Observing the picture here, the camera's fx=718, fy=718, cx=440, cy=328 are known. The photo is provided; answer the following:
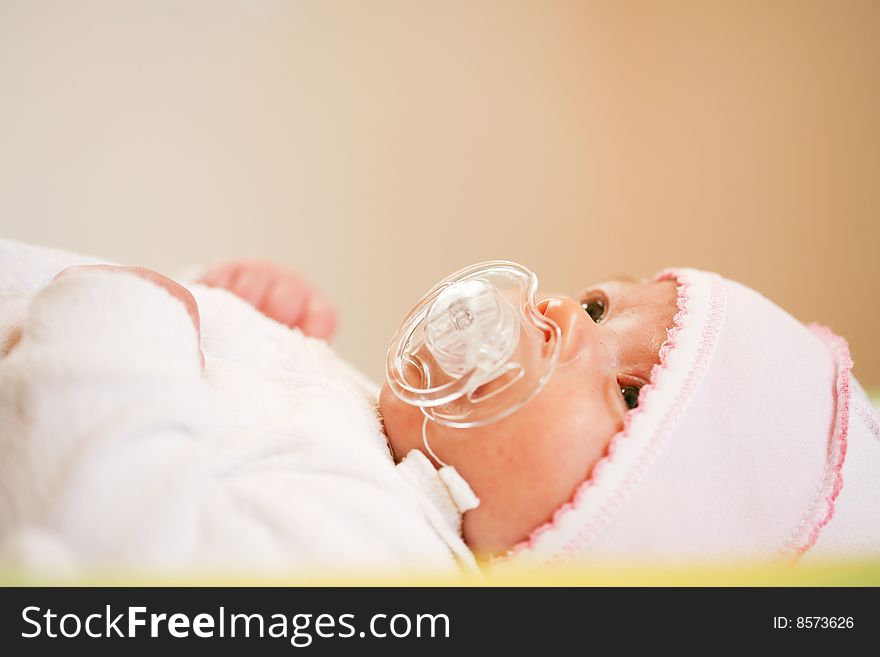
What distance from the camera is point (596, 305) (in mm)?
750

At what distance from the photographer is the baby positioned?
48 cm

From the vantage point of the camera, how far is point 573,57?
1.34m

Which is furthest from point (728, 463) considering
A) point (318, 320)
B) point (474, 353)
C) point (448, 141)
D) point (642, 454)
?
point (448, 141)

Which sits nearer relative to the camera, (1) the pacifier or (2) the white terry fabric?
(2) the white terry fabric

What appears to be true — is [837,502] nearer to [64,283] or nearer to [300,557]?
[300,557]

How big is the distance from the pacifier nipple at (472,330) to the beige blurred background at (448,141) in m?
0.72

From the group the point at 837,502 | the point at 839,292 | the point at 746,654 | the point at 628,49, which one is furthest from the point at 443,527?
the point at 628,49

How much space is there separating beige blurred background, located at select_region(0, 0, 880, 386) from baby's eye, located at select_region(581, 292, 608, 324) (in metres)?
0.53

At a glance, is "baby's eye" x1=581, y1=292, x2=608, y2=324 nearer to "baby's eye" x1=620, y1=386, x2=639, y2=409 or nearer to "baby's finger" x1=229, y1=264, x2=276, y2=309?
"baby's eye" x1=620, y1=386, x2=639, y2=409

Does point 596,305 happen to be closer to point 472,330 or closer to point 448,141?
point 472,330

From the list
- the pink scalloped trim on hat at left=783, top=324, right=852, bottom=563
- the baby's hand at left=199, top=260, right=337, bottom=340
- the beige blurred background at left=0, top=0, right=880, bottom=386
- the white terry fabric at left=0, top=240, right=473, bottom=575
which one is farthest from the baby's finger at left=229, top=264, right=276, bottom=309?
the pink scalloped trim on hat at left=783, top=324, right=852, bottom=563

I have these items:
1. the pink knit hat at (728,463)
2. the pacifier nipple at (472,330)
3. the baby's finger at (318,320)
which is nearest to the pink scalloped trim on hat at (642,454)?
the pink knit hat at (728,463)

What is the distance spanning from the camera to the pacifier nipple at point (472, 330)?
580 mm

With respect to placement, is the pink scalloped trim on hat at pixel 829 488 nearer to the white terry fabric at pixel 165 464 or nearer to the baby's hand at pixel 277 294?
the white terry fabric at pixel 165 464
